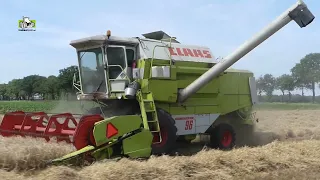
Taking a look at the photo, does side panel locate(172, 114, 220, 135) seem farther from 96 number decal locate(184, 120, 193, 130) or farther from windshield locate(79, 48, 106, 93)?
windshield locate(79, 48, 106, 93)

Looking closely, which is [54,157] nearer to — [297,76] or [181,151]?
[181,151]

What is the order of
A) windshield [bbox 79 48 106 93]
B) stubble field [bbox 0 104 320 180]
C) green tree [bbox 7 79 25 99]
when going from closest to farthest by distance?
stubble field [bbox 0 104 320 180], windshield [bbox 79 48 106 93], green tree [bbox 7 79 25 99]

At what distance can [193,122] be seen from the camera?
962cm

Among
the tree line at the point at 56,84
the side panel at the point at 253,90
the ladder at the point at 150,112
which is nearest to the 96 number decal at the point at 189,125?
the ladder at the point at 150,112

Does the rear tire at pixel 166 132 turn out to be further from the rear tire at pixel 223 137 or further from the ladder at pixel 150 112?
the rear tire at pixel 223 137

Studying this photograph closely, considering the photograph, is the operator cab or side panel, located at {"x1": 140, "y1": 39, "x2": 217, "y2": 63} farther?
side panel, located at {"x1": 140, "y1": 39, "x2": 217, "y2": 63}

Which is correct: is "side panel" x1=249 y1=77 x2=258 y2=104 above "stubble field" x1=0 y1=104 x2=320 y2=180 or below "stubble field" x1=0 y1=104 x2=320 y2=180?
above

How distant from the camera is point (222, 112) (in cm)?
→ 1041

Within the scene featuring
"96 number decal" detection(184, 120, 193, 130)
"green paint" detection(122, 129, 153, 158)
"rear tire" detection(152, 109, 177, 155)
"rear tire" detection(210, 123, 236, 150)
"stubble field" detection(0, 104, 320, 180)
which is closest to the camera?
"stubble field" detection(0, 104, 320, 180)

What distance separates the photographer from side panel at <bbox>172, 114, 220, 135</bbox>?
934 centimetres

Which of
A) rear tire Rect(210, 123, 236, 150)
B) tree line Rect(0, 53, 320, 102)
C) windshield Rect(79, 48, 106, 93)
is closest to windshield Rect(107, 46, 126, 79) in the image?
windshield Rect(79, 48, 106, 93)

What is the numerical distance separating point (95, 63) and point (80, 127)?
109 inches

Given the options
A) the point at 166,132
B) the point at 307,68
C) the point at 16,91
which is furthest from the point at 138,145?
the point at 16,91

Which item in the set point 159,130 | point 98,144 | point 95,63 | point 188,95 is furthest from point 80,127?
point 188,95
